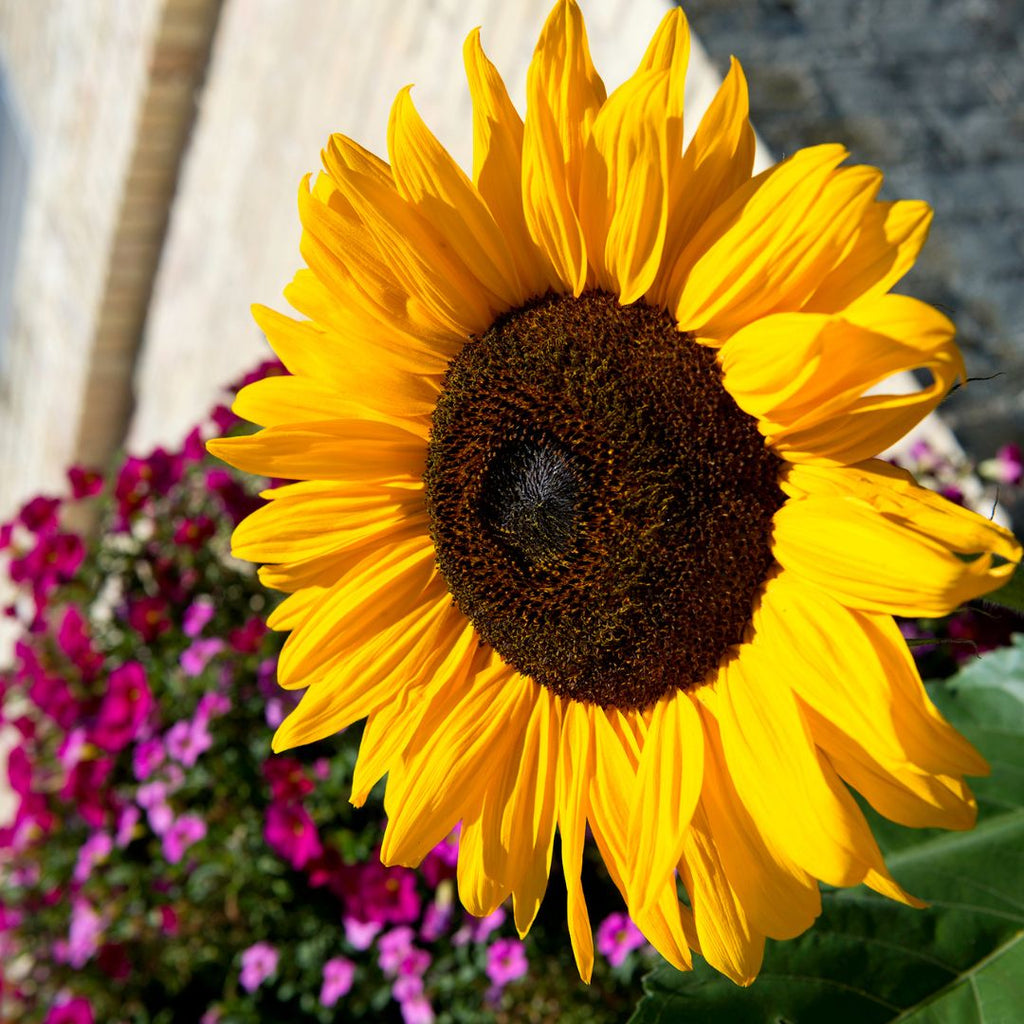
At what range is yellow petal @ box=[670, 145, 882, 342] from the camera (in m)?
0.87

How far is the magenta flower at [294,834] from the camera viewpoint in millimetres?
2338

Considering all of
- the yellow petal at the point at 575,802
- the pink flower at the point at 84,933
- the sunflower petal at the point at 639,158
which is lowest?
the pink flower at the point at 84,933

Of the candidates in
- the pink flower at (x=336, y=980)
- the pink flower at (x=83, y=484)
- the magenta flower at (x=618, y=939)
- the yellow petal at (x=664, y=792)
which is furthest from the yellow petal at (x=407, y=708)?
the pink flower at (x=83, y=484)

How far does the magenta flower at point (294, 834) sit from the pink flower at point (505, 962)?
383 millimetres

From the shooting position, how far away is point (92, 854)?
2.84 meters

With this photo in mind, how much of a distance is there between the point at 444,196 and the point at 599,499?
0.96ft

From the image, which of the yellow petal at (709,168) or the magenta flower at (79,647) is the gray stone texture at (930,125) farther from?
the magenta flower at (79,647)

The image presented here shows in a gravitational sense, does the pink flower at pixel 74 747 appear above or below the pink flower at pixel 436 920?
below

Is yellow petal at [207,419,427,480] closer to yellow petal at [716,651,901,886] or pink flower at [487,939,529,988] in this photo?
yellow petal at [716,651,901,886]

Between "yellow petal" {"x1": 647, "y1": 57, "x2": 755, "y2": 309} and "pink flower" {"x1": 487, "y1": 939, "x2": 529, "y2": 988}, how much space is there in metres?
1.58

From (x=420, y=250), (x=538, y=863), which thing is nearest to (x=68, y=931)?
(x=538, y=863)

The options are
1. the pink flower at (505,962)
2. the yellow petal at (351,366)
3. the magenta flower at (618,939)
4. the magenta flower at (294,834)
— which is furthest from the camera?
the magenta flower at (294,834)

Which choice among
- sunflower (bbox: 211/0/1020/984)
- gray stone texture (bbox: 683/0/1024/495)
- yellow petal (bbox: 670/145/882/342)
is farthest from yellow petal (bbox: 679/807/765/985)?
gray stone texture (bbox: 683/0/1024/495)

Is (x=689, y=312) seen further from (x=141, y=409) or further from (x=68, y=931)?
(x=141, y=409)
